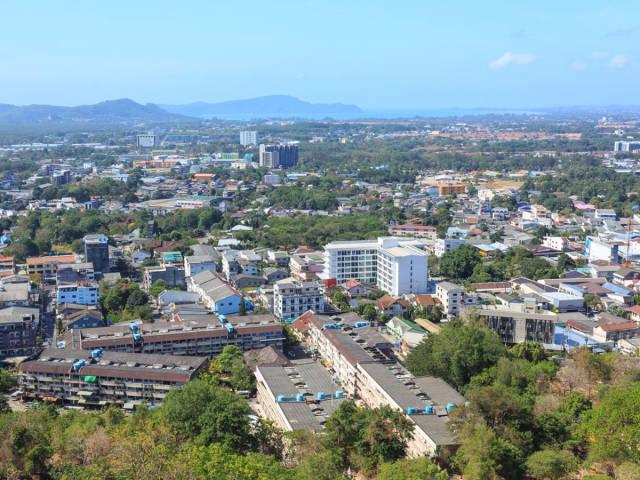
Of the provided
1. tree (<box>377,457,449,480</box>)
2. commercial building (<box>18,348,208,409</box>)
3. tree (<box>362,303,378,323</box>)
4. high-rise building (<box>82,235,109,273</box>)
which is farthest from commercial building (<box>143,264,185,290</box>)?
tree (<box>377,457,449,480</box>)

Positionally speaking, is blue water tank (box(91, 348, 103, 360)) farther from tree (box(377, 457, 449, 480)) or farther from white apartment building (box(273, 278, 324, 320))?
tree (box(377, 457, 449, 480))

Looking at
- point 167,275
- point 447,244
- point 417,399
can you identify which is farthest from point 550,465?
point 447,244

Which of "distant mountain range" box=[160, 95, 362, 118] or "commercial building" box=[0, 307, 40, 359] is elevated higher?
"distant mountain range" box=[160, 95, 362, 118]

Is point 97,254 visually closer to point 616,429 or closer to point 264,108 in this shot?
point 616,429

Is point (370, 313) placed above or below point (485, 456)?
below

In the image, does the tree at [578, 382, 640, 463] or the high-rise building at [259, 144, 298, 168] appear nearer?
the tree at [578, 382, 640, 463]

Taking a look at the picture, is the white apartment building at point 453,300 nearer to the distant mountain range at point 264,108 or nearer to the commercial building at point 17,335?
the commercial building at point 17,335
